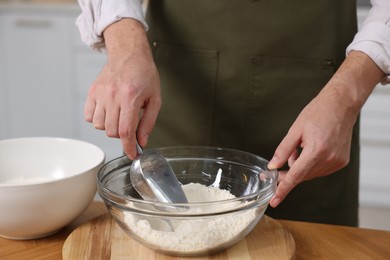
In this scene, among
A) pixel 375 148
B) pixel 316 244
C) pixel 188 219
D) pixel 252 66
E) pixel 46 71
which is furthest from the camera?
pixel 46 71

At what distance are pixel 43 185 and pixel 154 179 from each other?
165 millimetres

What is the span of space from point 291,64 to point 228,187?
12.9 inches

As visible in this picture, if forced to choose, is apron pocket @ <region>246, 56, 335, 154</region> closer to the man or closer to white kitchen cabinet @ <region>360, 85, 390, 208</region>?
the man

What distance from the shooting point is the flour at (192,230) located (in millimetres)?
751

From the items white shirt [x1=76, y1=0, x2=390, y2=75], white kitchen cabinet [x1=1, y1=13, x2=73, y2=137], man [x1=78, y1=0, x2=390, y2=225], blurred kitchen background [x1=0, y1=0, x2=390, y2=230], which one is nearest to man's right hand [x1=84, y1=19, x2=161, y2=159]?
man [x1=78, y1=0, x2=390, y2=225]

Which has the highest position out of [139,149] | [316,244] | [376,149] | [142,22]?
[142,22]

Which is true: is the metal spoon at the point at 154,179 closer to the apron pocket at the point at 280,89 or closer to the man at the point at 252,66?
the man at the point at 252,66

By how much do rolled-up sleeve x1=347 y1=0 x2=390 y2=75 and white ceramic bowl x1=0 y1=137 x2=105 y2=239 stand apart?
481mm

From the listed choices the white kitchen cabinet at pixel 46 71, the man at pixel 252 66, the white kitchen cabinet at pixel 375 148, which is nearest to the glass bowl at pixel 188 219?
the man at pixel 252 66

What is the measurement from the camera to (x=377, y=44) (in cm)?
90

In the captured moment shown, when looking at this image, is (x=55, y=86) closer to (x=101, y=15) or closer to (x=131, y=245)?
(x=101, y=15)

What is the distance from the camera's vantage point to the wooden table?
2.68 ft

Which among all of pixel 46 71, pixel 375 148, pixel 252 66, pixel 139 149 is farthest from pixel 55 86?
pixel 139 149

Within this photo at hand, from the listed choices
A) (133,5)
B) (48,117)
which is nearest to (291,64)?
(133,5)
